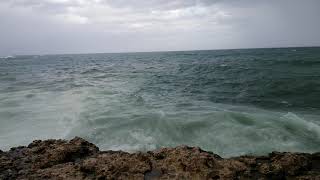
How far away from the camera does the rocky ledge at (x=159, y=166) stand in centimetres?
440

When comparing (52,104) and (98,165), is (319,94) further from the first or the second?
(98,165)

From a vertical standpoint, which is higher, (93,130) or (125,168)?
(125,168)

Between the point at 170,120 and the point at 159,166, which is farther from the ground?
the point at 159,166

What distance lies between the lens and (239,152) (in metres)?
8.26

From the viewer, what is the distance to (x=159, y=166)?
4.70 meters

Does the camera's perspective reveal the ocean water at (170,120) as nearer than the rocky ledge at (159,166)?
No

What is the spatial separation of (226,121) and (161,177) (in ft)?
22.5

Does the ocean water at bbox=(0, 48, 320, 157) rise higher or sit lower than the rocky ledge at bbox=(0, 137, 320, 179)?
lower

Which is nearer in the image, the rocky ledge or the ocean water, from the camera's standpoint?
the rocky ledge

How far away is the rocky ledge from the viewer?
4402 mm

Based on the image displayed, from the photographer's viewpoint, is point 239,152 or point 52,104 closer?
point 239,152

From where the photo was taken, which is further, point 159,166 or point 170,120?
point 170,120

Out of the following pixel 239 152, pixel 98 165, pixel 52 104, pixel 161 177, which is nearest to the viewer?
pixel 161 177

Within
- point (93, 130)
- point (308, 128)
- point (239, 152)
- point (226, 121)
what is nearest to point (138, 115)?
point (93, 130)
